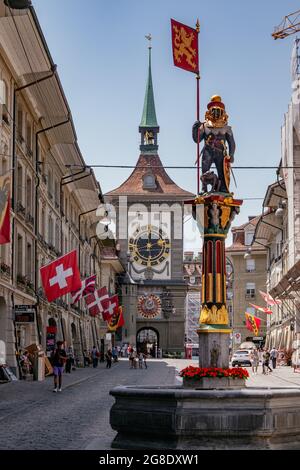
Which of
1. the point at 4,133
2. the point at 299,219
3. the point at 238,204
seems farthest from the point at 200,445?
the point at 299,219

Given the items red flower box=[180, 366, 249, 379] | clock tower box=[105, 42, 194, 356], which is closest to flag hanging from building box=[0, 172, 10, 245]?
red flower box=[180, 366, 249, 379]

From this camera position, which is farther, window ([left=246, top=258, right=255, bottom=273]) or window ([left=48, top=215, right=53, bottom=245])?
window ([left=246, top=258, right=255, bottom=273])

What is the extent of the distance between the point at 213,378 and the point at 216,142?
4.90 m

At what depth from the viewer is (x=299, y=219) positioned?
66938mm

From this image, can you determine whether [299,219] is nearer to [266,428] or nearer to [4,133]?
[4,133]

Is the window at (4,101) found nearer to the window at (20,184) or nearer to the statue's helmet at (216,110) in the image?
the window at (20,184)

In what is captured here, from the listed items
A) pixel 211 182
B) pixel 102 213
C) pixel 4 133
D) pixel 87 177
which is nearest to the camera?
pixel 211 182

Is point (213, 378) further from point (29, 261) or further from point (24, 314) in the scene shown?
point (29, 261)

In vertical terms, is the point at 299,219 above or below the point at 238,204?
above

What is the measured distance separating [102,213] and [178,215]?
134 feet

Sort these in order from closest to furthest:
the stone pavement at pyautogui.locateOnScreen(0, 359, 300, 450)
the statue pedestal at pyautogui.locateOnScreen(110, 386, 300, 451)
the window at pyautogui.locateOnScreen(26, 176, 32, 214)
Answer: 1. the statue pedestal at pyautogui.locateOnScreen(110, 386, 300, 451)
2. the stone pavement at pyautogui.locateOnScreen(0, 359, 300, 450)
3. the window at pyautogui.locateOnScreen(26, 176, 32, 214)

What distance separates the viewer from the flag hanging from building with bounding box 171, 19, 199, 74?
19.7 metres

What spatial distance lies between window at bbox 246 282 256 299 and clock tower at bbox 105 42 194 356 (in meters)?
11.1

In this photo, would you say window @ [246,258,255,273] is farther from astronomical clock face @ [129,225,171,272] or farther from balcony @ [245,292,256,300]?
astronomical clock face @ [129,225,171,272]
